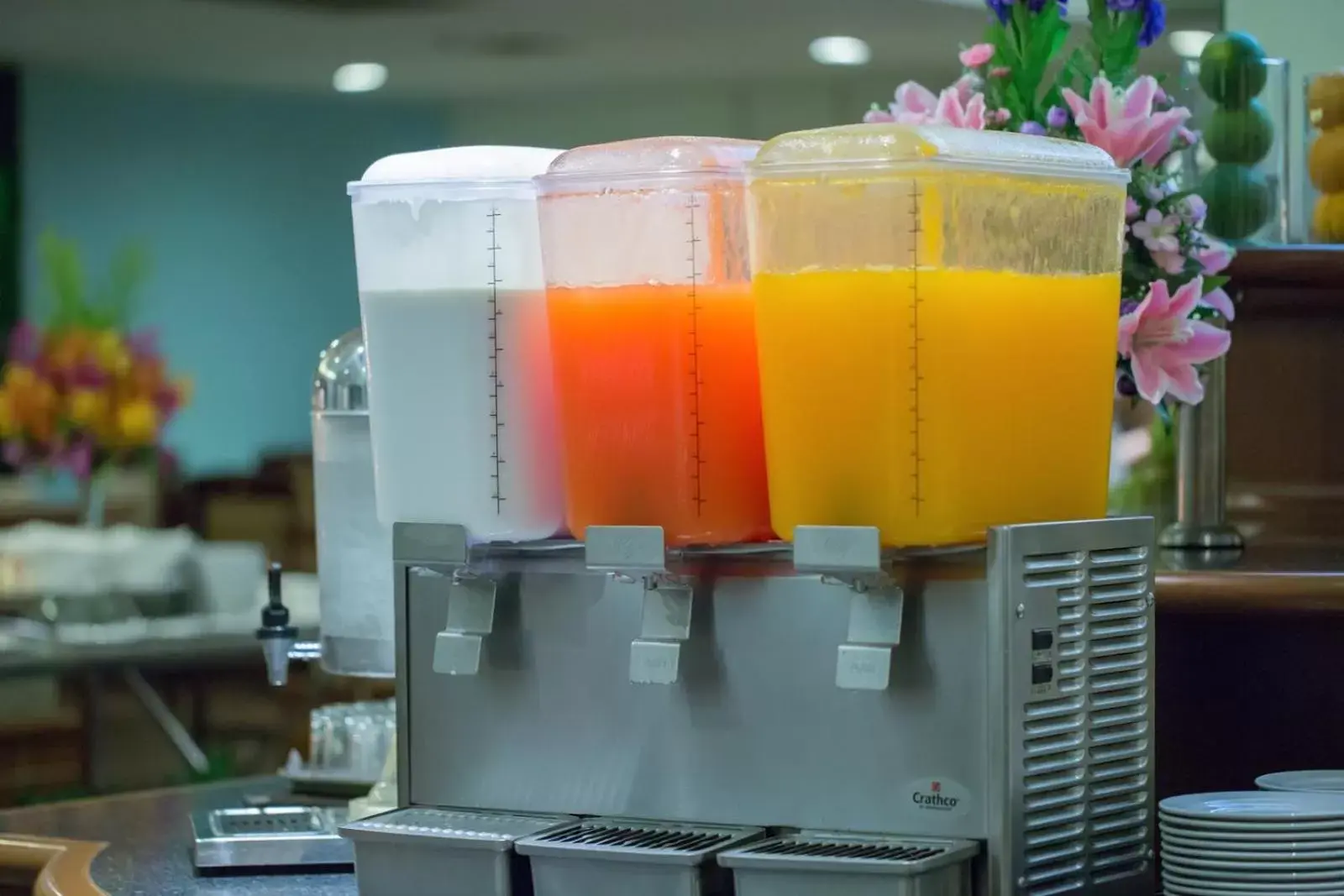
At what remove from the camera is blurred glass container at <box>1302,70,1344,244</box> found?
2.13 m

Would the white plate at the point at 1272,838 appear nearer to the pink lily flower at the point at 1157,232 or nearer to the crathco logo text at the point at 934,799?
the crathco logo text at the point at 934,799

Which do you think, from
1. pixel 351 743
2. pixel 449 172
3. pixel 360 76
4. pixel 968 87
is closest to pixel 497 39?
pixel 360 76

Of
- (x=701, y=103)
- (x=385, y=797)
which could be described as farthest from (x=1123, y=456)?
(x=701, y=103)

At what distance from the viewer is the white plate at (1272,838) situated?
139 cm

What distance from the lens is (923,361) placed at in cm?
134

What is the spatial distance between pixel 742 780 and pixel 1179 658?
0.67 meters

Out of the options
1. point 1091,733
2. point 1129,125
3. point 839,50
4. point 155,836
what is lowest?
point 155,836

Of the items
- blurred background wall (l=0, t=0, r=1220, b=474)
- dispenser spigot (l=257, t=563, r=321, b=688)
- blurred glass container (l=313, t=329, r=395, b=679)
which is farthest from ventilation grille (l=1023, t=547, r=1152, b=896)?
blurred background wall (l=0, t=0, r=1220, b=474)

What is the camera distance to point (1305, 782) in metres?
1.58

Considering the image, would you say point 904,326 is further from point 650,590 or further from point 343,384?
point 343,384

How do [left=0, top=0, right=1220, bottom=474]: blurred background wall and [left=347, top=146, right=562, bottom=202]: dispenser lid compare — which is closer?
[left=347, top=146, right=562, bottom=202]: dispenser lid

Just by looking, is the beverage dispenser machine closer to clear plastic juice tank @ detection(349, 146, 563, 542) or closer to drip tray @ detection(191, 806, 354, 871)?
clear plastic juice tank @ detection(349, 146, 563, 542)

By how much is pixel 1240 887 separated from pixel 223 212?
390cm

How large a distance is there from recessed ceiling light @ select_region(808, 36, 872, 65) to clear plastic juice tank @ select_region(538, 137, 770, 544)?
11.4 feet
